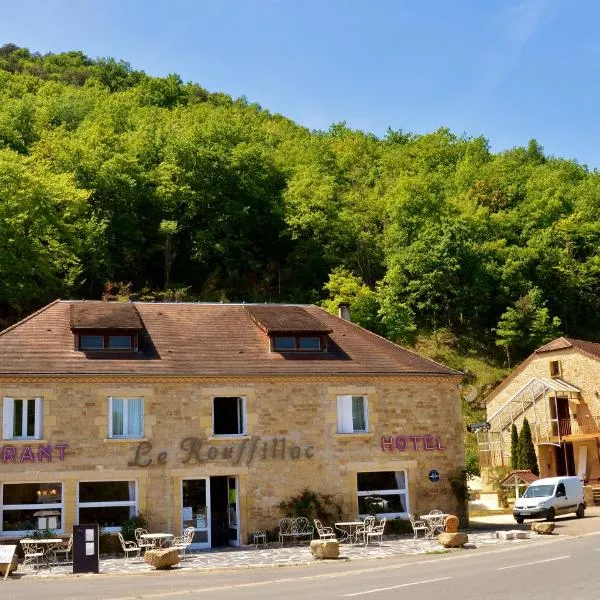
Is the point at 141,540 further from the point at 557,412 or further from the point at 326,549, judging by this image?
the point at 557,412

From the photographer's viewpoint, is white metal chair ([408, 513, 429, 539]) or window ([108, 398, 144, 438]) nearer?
window ([108, 398, 144, 438])

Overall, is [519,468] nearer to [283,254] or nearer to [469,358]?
[469,358]

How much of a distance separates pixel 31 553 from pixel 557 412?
3021cm

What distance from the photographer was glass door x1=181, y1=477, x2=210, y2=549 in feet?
73.3

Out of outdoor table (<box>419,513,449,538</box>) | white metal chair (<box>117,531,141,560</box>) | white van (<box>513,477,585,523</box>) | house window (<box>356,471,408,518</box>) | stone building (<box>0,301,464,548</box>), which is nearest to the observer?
white metal chair (<box>117,531,141,560</box>)

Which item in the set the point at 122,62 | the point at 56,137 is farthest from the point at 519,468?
the point at 122,62

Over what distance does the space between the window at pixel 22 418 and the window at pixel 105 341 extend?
7.94 feet

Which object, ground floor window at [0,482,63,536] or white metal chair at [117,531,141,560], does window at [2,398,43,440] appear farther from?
white metal chair at [117,531,141,560]

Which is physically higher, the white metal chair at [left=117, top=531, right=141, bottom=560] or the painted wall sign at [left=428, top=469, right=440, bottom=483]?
the painted wall sign at [left=428, top=469, right=440, bottom=483]

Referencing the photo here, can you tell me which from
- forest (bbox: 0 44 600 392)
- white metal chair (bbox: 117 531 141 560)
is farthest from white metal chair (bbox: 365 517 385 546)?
forest (bbox: 0 44 600 392)

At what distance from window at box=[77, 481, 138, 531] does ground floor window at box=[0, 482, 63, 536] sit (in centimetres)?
65

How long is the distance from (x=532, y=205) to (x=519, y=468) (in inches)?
1183

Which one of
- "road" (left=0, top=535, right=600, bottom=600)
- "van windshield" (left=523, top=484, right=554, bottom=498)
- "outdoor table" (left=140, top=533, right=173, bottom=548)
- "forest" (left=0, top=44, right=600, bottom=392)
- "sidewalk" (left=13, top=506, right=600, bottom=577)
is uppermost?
"forest" (left=0, top=44, right=600, bottom=392)

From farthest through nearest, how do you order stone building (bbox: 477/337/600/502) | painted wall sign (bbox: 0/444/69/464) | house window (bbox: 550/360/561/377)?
house window (bbox: 550/360/561/377) → stone building (bbox: 477/337/600/502) → painted wall sign (bbox: 0/444/69/464)
